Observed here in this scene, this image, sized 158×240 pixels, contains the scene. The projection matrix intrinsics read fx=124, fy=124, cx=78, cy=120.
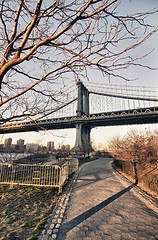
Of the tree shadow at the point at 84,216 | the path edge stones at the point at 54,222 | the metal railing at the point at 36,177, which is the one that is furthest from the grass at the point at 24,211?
the tree shadow at the point at 84,216

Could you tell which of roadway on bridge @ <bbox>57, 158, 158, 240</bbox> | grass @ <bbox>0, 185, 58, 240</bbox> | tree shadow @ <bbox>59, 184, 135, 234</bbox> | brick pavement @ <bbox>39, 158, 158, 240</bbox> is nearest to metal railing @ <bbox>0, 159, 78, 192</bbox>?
grass @ <bbox>0, 185, 58, 240</bbox>

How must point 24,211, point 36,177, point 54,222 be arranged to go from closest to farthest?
point 54,222, point 24,211, point 36,177

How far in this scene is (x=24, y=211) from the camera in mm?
3672

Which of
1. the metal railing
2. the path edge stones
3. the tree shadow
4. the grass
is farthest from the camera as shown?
the metal railing

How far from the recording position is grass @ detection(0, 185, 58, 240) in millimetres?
2652

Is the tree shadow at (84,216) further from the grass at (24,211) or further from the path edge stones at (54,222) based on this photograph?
the grass at (24,211)

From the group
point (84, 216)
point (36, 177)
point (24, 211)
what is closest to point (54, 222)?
point (84, 216)

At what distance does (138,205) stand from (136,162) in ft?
12.9

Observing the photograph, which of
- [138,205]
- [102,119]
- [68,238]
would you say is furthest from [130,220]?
[102,119]

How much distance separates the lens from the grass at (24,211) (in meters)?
2.65

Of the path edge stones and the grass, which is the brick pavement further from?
the grass

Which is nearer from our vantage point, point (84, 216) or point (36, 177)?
point (84, 216)

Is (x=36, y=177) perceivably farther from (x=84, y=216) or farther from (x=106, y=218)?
(x=106, y=218)

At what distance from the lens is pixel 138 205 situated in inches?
160
